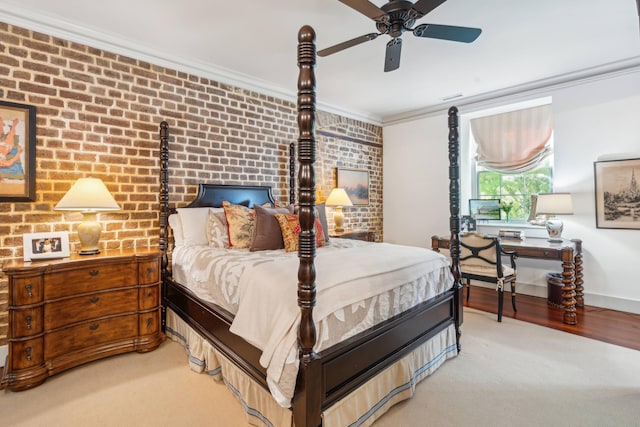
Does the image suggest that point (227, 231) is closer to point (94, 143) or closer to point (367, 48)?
point (94, 143)

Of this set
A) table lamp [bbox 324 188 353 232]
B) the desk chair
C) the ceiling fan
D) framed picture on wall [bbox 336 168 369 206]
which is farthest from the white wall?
the ceiling fan

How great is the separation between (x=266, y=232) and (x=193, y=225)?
0.82 meters

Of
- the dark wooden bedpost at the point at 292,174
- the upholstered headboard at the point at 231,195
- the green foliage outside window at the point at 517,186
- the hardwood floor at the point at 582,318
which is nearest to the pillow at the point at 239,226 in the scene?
the upholstered headboard at the point at 231,195

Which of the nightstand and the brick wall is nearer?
the brick wall

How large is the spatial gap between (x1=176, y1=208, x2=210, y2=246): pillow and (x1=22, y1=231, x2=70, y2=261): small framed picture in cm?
88

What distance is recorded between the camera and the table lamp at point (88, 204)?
238cm

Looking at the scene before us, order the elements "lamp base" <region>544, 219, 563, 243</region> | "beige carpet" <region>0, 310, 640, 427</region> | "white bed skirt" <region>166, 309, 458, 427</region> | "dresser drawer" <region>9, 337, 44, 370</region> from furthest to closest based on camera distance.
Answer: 1. "lamp base" <region>544, 219, 563, 243</region>
2. "dresser drawer" <region>9, 337, 44, 370</region>
3. "beige carpet" <region>0, 310, 640, 427</region>
4. "white bed skirt" <region>166, 309, 458, 427</region>

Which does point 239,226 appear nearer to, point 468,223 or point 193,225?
point 193,225

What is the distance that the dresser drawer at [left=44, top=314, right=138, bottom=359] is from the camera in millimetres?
2250

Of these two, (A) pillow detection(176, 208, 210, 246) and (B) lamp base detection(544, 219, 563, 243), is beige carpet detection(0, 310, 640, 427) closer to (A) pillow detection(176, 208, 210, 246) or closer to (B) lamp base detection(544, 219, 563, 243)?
(A) pillow detection(176, 208, 210, 246)

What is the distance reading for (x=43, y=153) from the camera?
2.56 meters

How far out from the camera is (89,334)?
2.41m

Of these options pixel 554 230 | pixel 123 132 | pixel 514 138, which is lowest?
pixel 554 230

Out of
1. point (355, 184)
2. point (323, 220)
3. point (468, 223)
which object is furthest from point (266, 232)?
point (468, 223)
